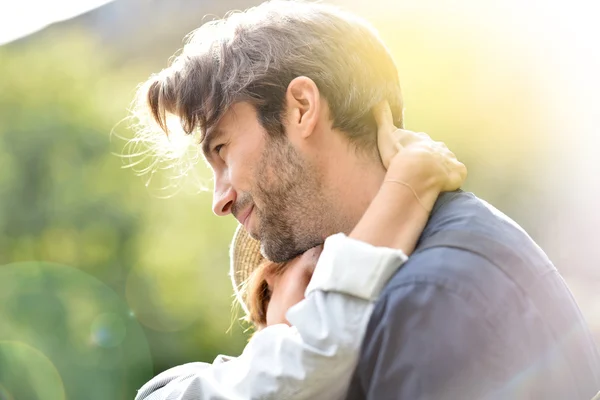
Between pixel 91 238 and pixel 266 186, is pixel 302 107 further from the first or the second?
pixel 91 238

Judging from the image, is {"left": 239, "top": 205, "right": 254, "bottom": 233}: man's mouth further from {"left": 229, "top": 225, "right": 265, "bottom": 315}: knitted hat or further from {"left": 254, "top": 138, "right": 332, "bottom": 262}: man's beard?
{"left": 229, "top": 225, "right": 265, "bottom": 315}: knitted hat

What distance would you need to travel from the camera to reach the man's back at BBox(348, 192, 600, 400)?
134 centimetres

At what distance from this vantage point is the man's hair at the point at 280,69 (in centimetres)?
196

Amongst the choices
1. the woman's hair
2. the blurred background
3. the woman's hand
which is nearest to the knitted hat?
the woman's hair

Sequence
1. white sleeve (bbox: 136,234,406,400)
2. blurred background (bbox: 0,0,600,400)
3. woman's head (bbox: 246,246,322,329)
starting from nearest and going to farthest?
white sleeve (bbox: 136,234,406,400) < woman's head (bbox: 246,246,322,329) < blurred background (bbox: 0,0,600,400)

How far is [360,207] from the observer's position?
6.10 ft

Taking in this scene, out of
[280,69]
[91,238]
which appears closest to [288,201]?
[280,69]

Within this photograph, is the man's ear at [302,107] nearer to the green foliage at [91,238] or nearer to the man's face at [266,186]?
the man's face at [266,186]

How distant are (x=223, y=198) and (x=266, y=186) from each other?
120 mm

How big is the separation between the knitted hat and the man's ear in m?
0.58

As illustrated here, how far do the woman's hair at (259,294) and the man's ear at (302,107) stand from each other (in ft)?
1.69

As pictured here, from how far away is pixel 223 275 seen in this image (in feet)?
31.9

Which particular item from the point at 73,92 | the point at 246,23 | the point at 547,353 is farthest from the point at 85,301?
the point at 547,353

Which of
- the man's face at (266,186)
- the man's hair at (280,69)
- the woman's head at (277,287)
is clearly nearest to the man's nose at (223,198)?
the man's face at (266,186)
